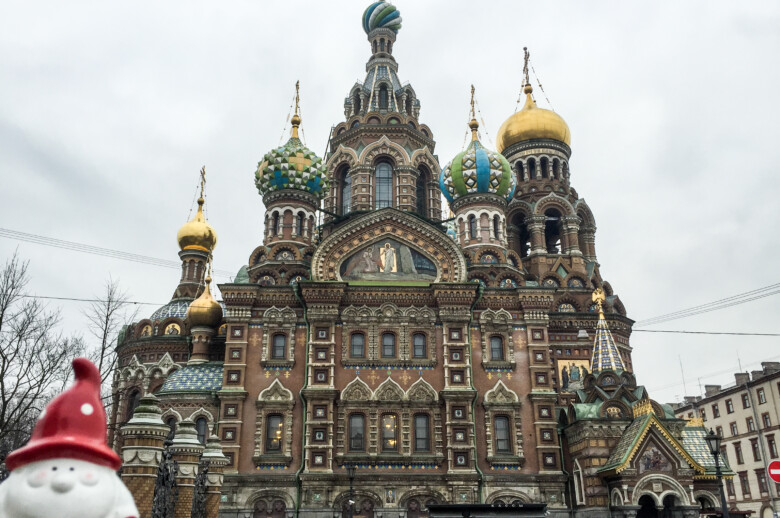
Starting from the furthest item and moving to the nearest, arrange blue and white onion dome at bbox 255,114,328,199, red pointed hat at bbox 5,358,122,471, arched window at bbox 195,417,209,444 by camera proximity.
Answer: blue and white onion dome at bbox 255,114,328,199
arched window at bbox 195,417,209,444
red pointed hat at bbox 5,358,122,471

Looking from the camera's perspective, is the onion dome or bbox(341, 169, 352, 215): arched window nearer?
bbox(341, 169, 352, 215): arched window

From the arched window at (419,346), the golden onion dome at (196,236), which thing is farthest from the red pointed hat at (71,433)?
the golden onion dome at (196,236)

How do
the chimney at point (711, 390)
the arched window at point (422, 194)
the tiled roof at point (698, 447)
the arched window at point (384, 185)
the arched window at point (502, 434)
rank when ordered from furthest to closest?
the chimney at point (711, 390) < the arched window at point (422, 194) < the arched window at point (384, 185) < the tiled roof at point (698, 447) < the arched window at point (502, 434)

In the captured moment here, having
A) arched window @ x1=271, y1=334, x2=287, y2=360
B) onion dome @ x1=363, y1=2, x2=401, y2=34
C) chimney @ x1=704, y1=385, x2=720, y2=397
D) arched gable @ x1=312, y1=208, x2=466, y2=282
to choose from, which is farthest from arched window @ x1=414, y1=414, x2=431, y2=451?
chimney @ x1=704, y1=385, x2=720, y2=397

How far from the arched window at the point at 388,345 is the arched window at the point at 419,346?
2.59 feet

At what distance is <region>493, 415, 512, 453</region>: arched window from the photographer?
24.9 m

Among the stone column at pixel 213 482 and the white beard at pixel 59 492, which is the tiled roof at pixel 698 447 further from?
the white beard at pixel 59 492

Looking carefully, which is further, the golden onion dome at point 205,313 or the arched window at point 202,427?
the golden onion dome at point 205,313

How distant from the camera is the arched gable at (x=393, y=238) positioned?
26750 millimetres

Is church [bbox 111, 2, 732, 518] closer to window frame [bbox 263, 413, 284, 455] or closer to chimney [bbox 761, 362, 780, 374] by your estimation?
window frame [bbox 263, 413, 284, 455]

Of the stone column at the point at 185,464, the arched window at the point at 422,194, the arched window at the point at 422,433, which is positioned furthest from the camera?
the arched window at the point at 422,194

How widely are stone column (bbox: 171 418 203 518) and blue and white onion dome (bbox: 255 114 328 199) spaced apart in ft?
60.7

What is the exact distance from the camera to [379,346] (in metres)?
25.6

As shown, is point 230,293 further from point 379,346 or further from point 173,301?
point 173,301
